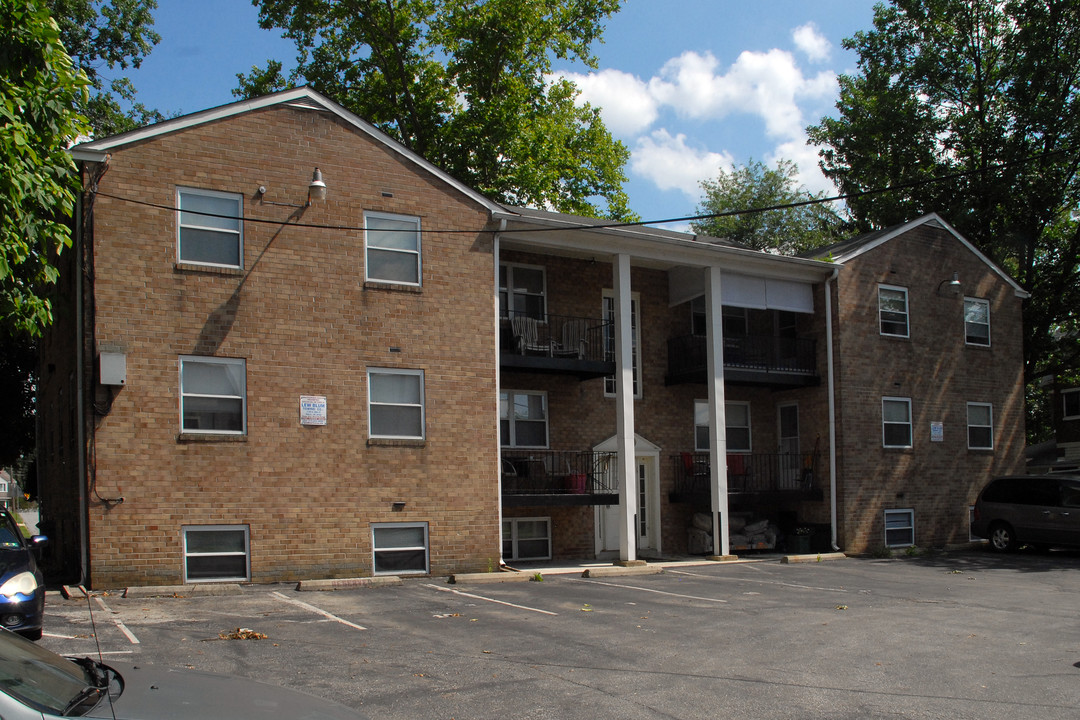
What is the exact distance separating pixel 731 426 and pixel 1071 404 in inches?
850

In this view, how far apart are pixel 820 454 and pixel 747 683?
570 inches

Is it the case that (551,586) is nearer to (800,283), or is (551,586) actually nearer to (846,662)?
(846,662)

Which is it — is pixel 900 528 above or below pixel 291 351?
below

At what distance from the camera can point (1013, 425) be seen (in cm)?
2506

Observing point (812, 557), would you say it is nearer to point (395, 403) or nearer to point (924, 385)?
point (924, 385)

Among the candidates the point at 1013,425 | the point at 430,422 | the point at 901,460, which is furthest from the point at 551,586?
the point at 1013,425

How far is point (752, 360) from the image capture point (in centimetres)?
2219

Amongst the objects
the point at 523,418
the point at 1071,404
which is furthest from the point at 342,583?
the point at 1071,404

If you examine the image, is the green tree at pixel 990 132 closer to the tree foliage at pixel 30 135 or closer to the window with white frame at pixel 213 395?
the window with white frame at pixel 213 395

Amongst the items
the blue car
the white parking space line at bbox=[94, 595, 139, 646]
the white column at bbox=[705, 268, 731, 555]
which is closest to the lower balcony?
the white column at bbox=[705, 268, 731, 555]

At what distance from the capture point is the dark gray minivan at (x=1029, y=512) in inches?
818

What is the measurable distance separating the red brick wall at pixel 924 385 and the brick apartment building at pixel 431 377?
8 centimetres

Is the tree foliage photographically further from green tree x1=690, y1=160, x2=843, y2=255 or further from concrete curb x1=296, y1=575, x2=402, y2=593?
green tree x1=690, y1=160, x2=843, y2=255

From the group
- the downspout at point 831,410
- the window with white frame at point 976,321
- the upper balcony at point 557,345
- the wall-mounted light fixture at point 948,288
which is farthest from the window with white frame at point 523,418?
the window with white frame at point 976,321
